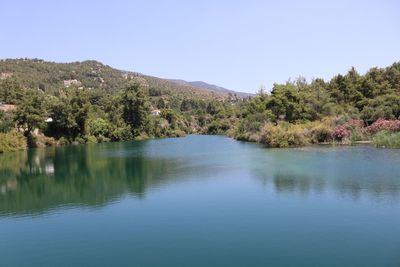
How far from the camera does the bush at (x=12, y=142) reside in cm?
5433

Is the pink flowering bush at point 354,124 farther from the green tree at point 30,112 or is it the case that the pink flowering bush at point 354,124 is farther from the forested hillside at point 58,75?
the forested hillside at point 58,75

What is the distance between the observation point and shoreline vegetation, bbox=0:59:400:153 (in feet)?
151

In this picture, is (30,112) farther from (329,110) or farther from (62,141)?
(329,110)

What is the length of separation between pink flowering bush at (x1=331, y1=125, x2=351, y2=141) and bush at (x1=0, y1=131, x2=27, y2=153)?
41904 mm

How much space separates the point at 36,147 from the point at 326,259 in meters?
58.0

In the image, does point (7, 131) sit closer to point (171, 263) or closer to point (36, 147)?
point (36, 147)

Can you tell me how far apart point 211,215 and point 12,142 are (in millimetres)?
46294

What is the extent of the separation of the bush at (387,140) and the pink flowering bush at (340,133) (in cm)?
528

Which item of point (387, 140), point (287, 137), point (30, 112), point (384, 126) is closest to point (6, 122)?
point (30, 112)

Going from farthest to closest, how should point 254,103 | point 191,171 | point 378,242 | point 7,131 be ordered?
1. point 254,103
2. point 7,131
3. point 191,171
4. point 378,242

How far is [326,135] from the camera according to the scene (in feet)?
154

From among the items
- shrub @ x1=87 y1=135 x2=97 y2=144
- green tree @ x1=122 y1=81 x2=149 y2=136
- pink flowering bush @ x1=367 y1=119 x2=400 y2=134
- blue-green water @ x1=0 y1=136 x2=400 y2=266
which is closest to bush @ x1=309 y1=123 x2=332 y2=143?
pink flowering bush @ x1=367 y1=119 x2=400 y2=134

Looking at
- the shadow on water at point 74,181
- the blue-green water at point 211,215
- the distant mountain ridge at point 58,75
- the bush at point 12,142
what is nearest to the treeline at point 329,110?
the blue-green water at point 211,215

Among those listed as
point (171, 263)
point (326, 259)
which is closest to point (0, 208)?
point (171, 263)
